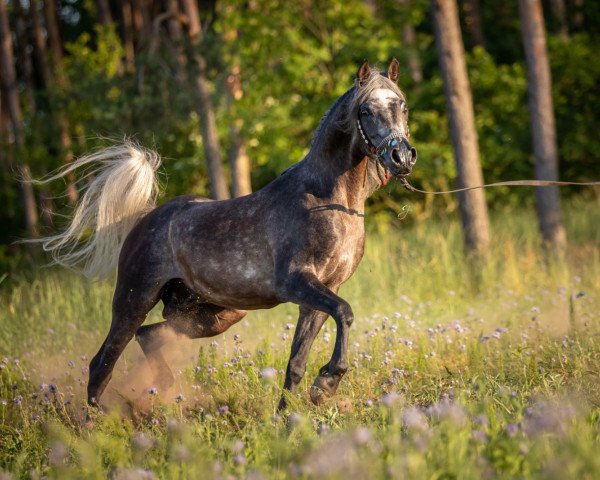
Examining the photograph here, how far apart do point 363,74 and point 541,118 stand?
9.00 meters

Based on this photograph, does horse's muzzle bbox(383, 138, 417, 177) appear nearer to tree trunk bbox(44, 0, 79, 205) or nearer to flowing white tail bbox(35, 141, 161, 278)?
flowing white tail bbox(35, 141, 161, 278)

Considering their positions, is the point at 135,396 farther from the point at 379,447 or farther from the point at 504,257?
the point at 504,257

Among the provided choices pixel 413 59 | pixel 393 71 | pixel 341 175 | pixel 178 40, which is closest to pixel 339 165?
pixel 341 175

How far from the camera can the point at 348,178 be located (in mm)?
6043

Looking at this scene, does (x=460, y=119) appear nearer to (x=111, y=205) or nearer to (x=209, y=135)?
(x=209, y=135)

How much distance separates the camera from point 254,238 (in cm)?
633

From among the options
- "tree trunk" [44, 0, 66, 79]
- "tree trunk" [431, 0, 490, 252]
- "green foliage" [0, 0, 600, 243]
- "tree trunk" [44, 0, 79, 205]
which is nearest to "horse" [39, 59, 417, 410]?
"tree trunk" [431, 0, 490, 252]

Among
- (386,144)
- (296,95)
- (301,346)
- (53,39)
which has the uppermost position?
(53,39)

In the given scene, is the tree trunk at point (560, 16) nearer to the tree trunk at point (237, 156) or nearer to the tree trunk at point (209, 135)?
the tree trunk at point (237, 156)

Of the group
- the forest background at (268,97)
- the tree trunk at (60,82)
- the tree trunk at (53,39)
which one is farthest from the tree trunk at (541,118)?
the tree trunk at (53,39)

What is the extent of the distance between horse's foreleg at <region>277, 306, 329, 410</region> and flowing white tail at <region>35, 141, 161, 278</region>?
83.9 inches

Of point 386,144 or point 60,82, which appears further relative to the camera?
point 60,82

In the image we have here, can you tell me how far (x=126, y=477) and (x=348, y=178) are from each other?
2.93 meters

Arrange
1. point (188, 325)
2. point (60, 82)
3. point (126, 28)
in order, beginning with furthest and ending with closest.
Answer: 1. point (126, 28)
2. point (60, 82)
3. point (188, 325)
